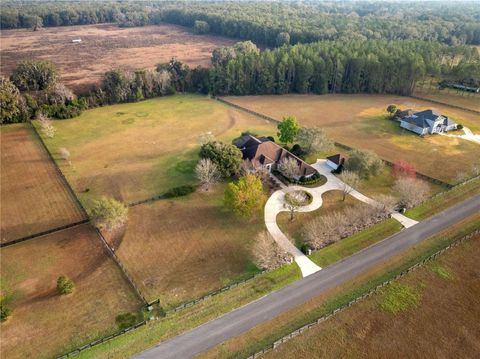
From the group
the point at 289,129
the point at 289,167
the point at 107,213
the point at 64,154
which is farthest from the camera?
the point at 289,129

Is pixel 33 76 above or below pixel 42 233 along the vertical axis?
above

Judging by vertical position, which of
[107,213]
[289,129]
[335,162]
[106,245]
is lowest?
[106,245]

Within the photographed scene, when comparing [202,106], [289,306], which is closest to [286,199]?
[289,306]

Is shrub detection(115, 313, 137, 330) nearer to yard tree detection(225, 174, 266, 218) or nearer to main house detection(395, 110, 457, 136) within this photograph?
yard tree detection(225, 174, 266, 218)

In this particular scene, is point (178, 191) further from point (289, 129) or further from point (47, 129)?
point (47, 129)

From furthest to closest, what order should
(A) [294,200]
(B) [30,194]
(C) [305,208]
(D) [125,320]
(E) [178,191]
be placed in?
(B) [30,194] < (E) [178,191] < (C) [305,208] < (A) [294,200] < (D) [125,320]

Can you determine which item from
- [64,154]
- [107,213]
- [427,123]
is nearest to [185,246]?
[107,213]

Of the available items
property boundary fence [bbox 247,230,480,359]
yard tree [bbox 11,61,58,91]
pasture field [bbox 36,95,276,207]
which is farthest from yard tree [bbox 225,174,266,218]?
yard tree [bbox 11,61,58,91]
